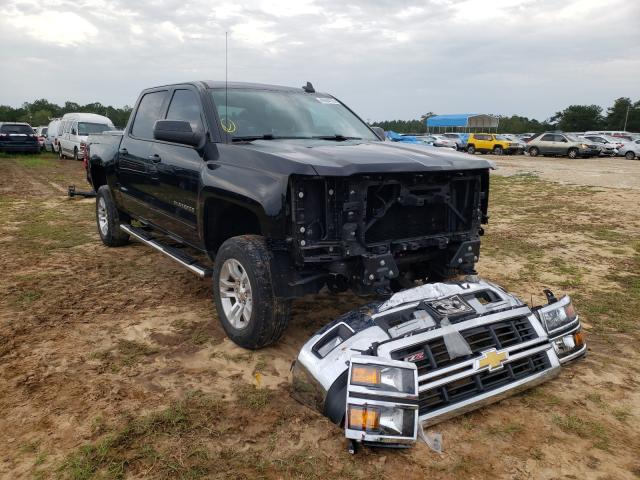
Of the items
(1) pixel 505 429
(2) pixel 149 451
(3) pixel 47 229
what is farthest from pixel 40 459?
(3) pixel 47 229

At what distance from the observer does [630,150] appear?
89.4ft

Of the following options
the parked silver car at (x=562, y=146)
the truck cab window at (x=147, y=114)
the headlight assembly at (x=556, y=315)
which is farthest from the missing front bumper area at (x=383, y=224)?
the parked silver car at (x=562, y=146)

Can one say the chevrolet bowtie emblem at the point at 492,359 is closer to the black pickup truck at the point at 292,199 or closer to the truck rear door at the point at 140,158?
the black pickup truck at the point at 292,199

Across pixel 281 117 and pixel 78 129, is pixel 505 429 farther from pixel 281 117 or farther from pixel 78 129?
pixel 78 129

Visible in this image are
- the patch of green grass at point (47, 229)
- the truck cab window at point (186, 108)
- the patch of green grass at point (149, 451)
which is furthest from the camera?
the patch of green grass at point (47, 229)

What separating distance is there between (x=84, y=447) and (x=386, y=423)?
1505mm

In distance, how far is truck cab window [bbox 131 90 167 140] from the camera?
498 centimetres

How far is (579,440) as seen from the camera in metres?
2.64

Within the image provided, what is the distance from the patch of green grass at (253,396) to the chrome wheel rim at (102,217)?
4169 millimetres

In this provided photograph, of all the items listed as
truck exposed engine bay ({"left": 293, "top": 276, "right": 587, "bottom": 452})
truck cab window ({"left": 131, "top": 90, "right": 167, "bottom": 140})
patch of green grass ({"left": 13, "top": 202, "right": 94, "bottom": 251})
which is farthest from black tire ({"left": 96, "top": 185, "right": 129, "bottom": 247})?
truck exposed engine bay ({"left": 293, "top": 276, "right": 587, "bottom": 452})

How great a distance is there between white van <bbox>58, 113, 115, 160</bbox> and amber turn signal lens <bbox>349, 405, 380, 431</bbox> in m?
19.5

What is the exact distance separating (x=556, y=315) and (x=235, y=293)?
2.18 meters

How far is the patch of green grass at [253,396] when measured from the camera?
2947 millimetres

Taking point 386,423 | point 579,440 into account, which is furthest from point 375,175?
point 579,440
